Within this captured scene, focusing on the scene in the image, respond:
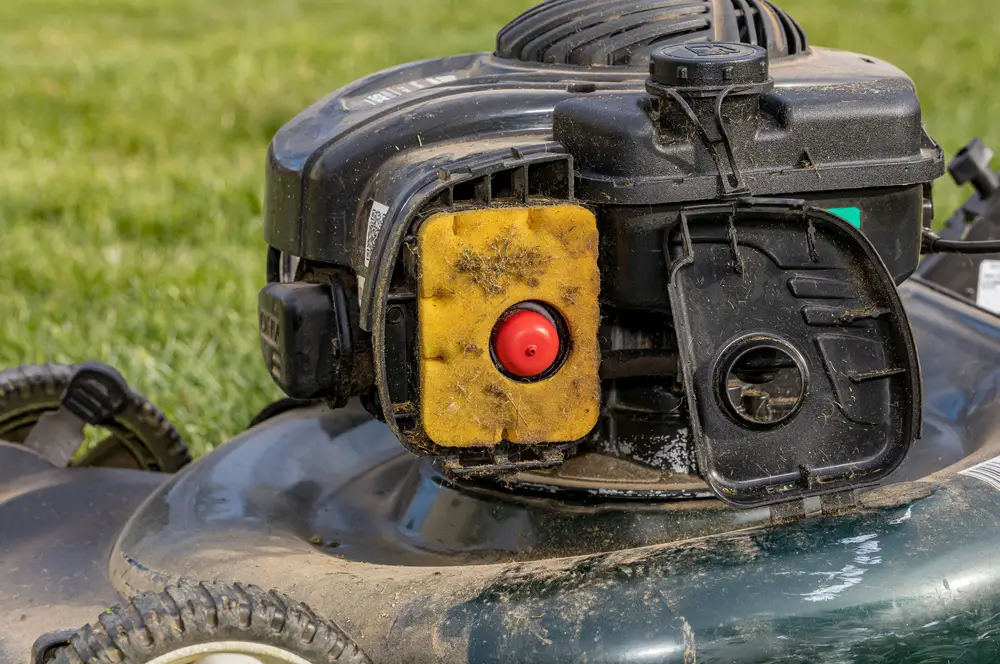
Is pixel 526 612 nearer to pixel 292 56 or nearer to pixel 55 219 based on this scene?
pixel 55 219

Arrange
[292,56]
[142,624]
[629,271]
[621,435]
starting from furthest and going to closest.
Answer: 1. [292,56]
2. [621,435]
3. [629,271]
4. [142,624]

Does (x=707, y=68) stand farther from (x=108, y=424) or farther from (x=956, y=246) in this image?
(x=108, y=424)

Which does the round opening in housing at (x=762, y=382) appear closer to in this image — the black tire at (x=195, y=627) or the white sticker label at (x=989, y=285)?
the black tire at (x=195, y=627)

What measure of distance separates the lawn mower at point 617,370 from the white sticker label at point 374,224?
0.02m

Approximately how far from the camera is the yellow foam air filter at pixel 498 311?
6.18 feet

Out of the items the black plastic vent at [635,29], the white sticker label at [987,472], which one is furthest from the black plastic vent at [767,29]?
the white sticker label at [987,472]

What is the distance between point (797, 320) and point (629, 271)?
0.23 meters

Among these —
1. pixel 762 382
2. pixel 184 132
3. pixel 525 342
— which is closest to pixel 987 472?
pixel 762 382

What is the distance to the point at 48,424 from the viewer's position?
2871mm

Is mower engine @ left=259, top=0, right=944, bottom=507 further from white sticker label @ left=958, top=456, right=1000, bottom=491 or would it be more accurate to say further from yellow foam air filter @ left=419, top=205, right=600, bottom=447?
white sticker label @ left=958, top=456, right=1000, bottom=491

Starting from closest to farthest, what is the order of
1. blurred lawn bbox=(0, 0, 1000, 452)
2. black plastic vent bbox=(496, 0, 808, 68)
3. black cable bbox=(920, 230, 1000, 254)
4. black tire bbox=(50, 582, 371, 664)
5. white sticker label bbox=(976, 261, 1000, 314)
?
black tire bbox=(50, 582, 371, 664), black plastic vent bbox=(496, 0, 808, 68), black cable bbox=(920, 230, 1000, 254), white sticker label bbox=(976, 261, 1000, 314), blurred lawn bbox=(0, 0, 1000, 452)

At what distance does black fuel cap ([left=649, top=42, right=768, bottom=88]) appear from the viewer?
191cm

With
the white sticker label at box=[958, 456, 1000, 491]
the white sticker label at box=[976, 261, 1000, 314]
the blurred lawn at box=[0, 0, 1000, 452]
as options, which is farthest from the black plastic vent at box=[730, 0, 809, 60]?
the blurred lawn at box=[0, 0, 1000, 452]

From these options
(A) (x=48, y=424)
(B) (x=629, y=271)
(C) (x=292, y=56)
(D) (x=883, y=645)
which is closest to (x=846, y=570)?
(D) (x=883, y=645)
